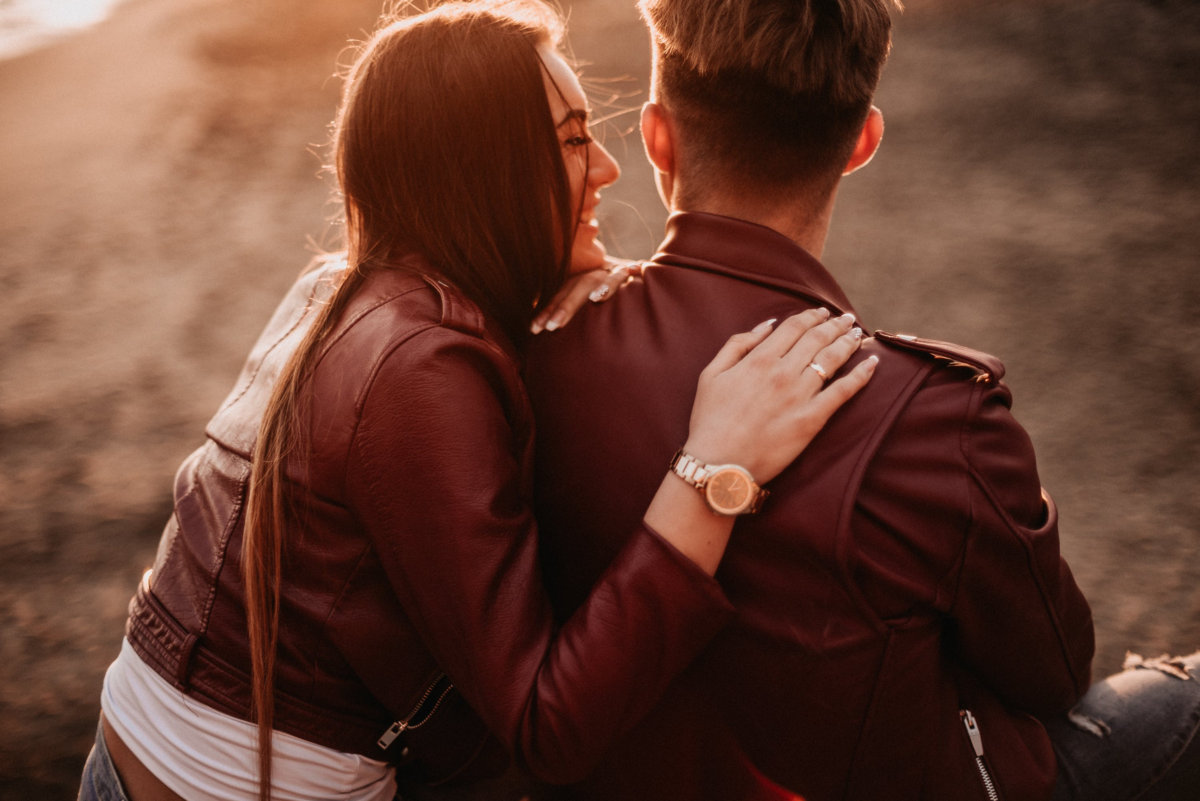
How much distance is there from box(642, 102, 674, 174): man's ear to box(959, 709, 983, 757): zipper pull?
1.22 meters

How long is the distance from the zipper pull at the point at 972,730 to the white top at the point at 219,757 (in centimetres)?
114

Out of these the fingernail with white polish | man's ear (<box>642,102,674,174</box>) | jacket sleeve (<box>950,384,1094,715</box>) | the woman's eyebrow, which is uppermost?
the woman's eyebrow

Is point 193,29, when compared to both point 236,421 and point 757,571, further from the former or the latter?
point 757,571

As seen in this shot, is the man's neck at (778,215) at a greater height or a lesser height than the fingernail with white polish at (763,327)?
greater

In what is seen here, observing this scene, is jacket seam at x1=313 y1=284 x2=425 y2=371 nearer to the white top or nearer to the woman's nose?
the woman's nose

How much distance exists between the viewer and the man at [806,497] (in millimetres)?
1253

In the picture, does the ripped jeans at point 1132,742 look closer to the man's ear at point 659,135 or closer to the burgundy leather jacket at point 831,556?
the burgundy leather jacket at point 831,556

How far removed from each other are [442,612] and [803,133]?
1111mm

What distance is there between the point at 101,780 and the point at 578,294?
1.39 meters

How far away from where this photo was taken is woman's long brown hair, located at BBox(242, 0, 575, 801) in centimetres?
147

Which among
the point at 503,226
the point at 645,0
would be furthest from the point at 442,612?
the point at 645,0

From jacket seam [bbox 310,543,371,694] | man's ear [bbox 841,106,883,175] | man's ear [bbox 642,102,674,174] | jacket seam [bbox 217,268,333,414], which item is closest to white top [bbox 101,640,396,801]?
jacket seam [bbox 310,543,371,694]

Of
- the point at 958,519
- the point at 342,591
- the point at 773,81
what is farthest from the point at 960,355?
the point at 342,591

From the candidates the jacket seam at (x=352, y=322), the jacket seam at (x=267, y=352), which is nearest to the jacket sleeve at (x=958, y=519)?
the jacket seam at (x=352, y=322)
